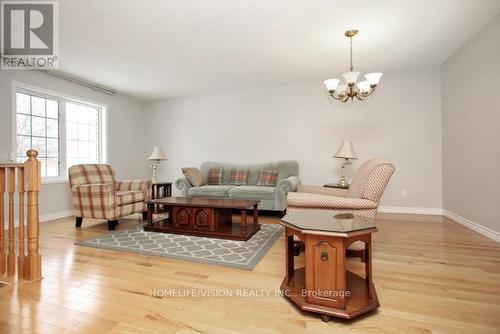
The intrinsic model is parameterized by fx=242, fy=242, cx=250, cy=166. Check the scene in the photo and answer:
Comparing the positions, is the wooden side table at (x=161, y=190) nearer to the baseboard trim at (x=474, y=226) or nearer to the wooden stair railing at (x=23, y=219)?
the wooden stair railing at (x=23, y=219)

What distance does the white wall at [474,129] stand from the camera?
2.61 metres

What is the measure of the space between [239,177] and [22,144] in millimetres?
3341

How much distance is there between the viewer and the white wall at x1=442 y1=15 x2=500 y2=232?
2605mm

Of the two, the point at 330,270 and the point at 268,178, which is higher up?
the point at 268,178

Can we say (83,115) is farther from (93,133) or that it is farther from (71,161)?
(71,161)

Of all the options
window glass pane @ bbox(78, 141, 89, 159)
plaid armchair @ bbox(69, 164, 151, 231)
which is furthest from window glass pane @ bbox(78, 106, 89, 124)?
plaid armchair @ bbox(69, 164, 151, 231)

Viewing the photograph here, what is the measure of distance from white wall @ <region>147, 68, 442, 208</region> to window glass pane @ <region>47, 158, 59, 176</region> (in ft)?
6.37

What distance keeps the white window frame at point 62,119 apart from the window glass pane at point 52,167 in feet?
0.17

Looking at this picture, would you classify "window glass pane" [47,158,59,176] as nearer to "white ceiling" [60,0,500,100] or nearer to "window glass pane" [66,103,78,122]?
"window glass pane" [66,103,78,122]

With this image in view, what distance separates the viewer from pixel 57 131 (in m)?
4.05

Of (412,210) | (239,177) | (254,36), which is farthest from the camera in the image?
(239,177)

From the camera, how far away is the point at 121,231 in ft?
10.1

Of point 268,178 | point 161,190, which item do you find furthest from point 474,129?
point 161,190

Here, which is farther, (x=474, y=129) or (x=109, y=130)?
(x=109, y=130)
